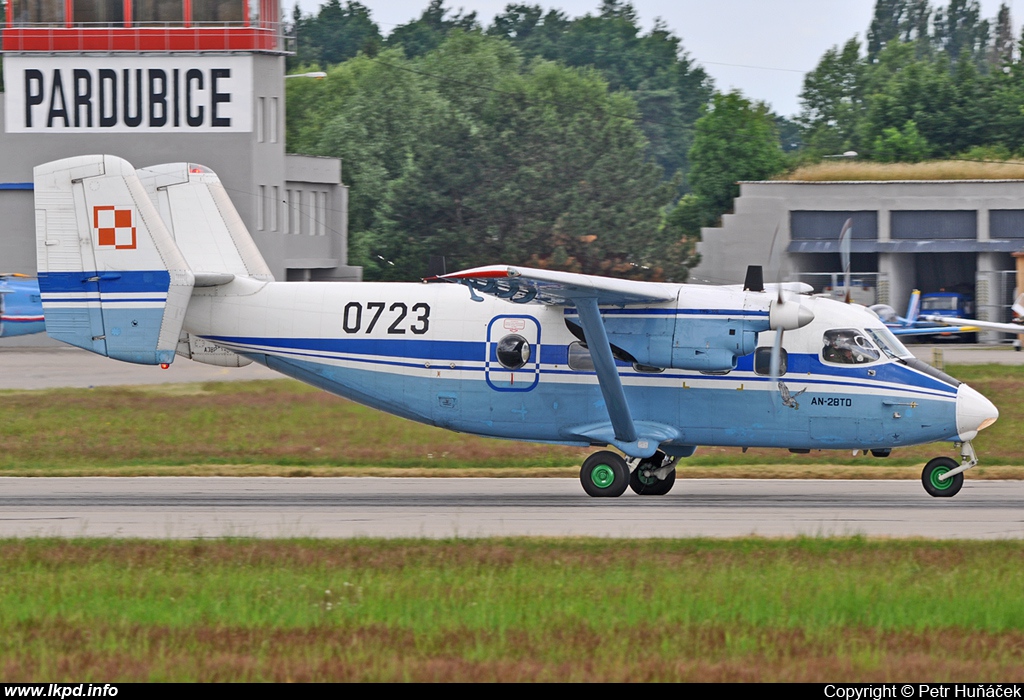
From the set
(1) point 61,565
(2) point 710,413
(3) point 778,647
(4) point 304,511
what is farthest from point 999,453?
(1) point 61,565

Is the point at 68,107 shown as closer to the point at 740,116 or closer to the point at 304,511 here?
the point at 304,511

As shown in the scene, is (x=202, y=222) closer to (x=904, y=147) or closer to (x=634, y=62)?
(x=904, y=147)

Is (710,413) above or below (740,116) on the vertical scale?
below

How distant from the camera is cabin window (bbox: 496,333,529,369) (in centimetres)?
2030

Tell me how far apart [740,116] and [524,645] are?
6763 cm

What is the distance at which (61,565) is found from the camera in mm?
14547

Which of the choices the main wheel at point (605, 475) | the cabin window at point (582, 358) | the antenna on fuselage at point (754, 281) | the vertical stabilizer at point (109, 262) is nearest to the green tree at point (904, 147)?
the antenna on fuselage at point (754, 281)

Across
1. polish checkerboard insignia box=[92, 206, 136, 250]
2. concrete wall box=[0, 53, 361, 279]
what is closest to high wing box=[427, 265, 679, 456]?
polish checkerboard insignia box=[92, 206, 136, 250]

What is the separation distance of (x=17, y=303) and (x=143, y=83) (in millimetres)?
Result: 10134

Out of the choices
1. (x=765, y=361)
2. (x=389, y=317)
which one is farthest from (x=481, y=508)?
(x=765, y=361)

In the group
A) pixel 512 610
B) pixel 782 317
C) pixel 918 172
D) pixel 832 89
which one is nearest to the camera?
pixel 512 610

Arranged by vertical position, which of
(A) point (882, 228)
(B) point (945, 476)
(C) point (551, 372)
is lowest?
(B) point (945, 476)

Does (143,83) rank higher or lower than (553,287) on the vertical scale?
higher

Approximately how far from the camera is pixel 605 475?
19859 mm
